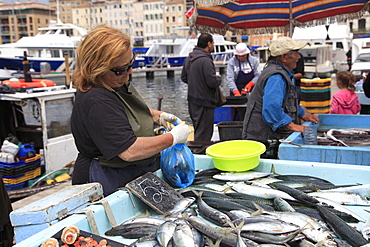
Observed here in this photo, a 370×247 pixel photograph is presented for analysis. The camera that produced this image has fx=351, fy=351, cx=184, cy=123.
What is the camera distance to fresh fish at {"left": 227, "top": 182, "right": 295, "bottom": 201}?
2.57m

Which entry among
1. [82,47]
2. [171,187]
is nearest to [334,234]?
[171,187]

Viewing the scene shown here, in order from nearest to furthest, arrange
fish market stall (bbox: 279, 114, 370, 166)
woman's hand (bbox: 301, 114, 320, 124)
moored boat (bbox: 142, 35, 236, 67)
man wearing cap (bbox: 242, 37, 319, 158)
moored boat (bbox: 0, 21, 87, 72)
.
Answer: fish market stall (bbox: 279, 114, 370, 166) → man wearing cap (bbox: 242, 37, 319, 158) → woman's hand (bbox: 301, 114, 320, 124) → moored boat (bbox: 0, 21, 87, 72) → moored boat (bbox: 142, 35, 236, 67)

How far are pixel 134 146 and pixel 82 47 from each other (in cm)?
78

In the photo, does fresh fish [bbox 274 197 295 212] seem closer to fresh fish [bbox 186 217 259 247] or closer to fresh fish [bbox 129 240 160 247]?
fresh fish [bbox 186 217 259 247]

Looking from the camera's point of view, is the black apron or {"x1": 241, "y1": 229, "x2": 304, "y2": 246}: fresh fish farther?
the black apron

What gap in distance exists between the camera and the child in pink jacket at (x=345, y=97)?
20.7 ft

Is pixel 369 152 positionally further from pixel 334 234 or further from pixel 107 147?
pixel 107 147

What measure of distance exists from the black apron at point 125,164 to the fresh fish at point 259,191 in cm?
75

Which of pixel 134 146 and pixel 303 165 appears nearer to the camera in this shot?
pixel 134 146

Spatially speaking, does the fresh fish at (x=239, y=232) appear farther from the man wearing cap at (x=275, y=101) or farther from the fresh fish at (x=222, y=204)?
the man wearing cap at (x=275, y=101)

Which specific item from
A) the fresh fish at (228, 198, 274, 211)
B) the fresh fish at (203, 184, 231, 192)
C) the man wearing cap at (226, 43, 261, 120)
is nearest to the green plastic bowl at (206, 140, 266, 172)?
the fresh fish at (203, 184, 231, 192)

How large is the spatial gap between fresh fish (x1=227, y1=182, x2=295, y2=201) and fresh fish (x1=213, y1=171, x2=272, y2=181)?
0.30ft

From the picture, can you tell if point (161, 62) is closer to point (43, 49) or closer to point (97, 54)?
point (43, 49)

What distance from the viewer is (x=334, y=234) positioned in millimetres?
2107
